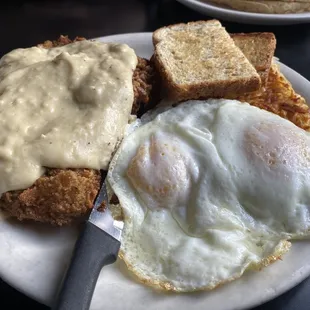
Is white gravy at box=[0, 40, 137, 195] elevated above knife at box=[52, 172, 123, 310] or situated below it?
above

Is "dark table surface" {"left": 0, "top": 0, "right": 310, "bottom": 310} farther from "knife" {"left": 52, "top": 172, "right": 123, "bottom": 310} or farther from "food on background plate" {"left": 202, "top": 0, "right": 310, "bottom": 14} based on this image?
"knife" {"left": 52, "top": 172, "right": 123, "bottom": 310}

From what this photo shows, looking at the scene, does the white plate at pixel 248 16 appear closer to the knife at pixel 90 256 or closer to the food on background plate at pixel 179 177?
the food on background plate at pixel 179 177

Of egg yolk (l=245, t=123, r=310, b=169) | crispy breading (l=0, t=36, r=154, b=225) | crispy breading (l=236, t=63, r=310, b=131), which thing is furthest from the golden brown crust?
crispy breading (l=236, t=63, r=310, b=131)

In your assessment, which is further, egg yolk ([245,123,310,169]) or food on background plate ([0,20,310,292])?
egg yolk ([245,123,310,169])

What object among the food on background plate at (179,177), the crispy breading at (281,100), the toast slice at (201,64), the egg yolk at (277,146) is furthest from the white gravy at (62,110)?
the crispy breading at (281,100)

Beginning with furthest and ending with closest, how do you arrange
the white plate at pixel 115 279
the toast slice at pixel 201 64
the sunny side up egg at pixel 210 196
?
the toast slice at pixel 201 64
the sunny side up egg at pixel 210 196
the white plate at pixel 115 279

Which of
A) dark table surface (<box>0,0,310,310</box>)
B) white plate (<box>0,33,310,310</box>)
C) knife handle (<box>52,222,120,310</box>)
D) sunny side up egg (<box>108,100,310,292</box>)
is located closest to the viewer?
knife handle (<box>52,222,120,310</box>)

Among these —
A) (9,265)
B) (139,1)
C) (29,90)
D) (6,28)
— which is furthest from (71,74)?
(139,1)

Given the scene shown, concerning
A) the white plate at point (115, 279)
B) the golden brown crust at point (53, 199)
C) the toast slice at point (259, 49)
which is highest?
the toast slice at point (259, 49)
